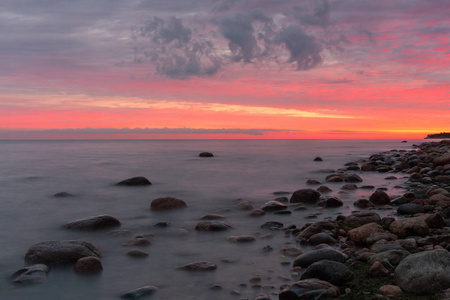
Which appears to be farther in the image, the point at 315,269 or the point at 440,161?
the point at 440,161

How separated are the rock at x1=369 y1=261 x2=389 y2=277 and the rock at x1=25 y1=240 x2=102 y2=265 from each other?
4.94m

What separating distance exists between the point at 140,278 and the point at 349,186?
11717 mm

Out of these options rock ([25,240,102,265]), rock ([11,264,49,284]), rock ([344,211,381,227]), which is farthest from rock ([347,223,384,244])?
rock ([11,264,49,284])

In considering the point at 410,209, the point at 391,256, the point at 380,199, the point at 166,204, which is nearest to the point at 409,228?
the point at 391,256

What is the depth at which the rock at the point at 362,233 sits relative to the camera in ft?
23.9

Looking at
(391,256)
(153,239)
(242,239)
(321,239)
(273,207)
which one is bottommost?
(153,239)

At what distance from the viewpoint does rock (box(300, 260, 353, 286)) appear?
5168 mm

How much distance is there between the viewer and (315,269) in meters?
5.33

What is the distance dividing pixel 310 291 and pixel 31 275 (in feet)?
14.9

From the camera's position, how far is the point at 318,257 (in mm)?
5973

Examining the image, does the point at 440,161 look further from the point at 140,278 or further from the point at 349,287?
the point at 140,278

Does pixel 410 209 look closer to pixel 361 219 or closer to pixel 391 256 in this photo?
pixel 361 219

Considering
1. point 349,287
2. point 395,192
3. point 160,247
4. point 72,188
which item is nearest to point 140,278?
point 160,247

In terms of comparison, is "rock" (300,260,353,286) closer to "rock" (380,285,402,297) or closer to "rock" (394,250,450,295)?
"rock" (380,285,402,297)
